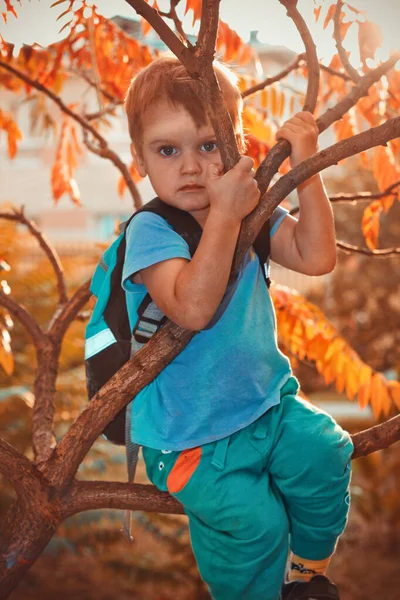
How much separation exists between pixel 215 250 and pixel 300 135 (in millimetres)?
451

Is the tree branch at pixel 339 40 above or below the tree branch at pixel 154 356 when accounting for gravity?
above

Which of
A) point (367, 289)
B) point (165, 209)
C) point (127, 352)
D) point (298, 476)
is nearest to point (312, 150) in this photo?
point (165, 209)

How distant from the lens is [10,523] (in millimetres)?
1659

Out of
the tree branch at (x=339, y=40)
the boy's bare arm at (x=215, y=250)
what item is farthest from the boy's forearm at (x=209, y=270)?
the tree branch at (x=339, y=40)

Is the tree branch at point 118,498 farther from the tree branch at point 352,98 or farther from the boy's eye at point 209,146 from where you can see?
the tree branch at point 352,98

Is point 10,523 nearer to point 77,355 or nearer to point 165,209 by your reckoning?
point 165,209

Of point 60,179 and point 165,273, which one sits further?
point 60,179

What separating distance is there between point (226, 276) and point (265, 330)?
36 cm

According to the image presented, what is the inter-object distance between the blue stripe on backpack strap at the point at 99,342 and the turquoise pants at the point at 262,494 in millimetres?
273

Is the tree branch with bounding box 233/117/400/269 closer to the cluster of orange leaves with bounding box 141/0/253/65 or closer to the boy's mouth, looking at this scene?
the boy's mouth

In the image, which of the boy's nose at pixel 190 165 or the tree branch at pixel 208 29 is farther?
the boy's nose at pixel 190 165

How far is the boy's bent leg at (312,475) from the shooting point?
1.60 metres

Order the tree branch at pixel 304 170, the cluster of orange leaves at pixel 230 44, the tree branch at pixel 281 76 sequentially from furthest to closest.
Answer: the cluster of orange leaves at pixel 230 44 < the tree branch at pixel 281 76 < the tree branch at pixel 304 170

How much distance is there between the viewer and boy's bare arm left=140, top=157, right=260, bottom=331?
1.35 m
